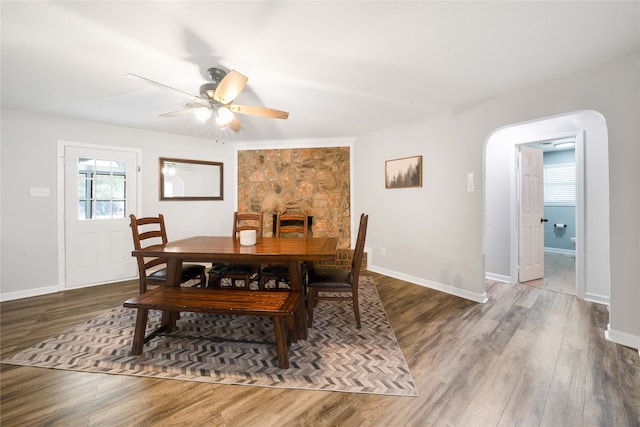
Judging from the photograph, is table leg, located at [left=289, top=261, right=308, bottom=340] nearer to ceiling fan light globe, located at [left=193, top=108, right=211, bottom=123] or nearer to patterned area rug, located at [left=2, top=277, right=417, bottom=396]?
patterned area rug, located at [left=2, top=277, right=417, bottom=396]

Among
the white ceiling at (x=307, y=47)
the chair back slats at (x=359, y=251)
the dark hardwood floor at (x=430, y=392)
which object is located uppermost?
the white ceiling at (x=307, y=47)

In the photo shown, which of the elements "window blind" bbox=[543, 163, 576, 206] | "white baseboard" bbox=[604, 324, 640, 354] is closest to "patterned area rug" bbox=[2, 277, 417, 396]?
"white baseboard" bbox=[604, 324, 640, 354]

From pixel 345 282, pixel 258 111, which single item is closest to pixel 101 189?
pixel 258 111

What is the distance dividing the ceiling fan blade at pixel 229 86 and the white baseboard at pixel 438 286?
3224 millimetres

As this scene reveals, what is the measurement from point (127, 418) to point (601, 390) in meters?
2.77

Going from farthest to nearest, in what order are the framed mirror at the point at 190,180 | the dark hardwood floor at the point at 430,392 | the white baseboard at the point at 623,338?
the framed mirror at the point at 190,180 → the white baseboard at the point at 623,338 → the dark hardwood floor at the point at 430,392

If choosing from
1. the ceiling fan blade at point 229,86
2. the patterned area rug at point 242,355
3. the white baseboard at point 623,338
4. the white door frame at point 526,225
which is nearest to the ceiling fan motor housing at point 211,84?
the ceiling fan blade at point 229,86

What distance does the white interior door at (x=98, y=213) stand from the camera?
3.36m

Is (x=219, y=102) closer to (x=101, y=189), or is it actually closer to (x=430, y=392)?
(x=430, y=392)

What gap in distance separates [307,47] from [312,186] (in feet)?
8.91

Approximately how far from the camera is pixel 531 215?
3.68 meters

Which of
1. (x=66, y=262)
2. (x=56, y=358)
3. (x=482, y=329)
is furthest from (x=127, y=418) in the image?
(x=66, y=262)

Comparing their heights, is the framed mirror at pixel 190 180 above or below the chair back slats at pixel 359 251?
above

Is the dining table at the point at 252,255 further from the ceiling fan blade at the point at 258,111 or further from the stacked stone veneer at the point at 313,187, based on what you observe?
the stacked stone veneer at the point at 313,187
